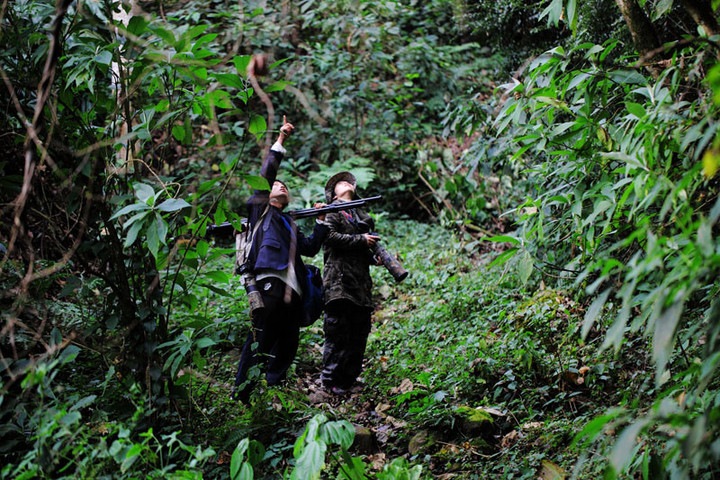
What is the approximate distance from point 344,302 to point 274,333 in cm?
69

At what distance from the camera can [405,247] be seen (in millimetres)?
8938

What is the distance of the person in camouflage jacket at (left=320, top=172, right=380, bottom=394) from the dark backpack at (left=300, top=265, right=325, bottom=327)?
0.11 m

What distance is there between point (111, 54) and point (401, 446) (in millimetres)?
3162

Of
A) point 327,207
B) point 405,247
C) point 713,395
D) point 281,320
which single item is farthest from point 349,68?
point 713,395

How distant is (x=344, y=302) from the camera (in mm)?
5051

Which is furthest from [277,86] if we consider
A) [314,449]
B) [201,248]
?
[314,449]

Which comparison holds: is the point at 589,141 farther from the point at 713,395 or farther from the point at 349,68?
the point at 349,68

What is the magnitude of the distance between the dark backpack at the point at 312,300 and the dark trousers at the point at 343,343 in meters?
0.17

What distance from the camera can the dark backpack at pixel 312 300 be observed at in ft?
15.9

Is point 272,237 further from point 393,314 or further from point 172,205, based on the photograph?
point 393,314

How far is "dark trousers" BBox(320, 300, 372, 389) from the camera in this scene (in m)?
5.06

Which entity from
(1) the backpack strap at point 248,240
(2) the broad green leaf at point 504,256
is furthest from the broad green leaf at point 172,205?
(1) the backpack strap at point 248,240

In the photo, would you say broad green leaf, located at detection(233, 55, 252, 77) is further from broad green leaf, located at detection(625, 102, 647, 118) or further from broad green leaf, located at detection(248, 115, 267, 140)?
broad green leaf, located at detection(625, 102, 647, 118)

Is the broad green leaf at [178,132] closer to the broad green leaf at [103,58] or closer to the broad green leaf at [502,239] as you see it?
the broad green leaf at [103,58]
